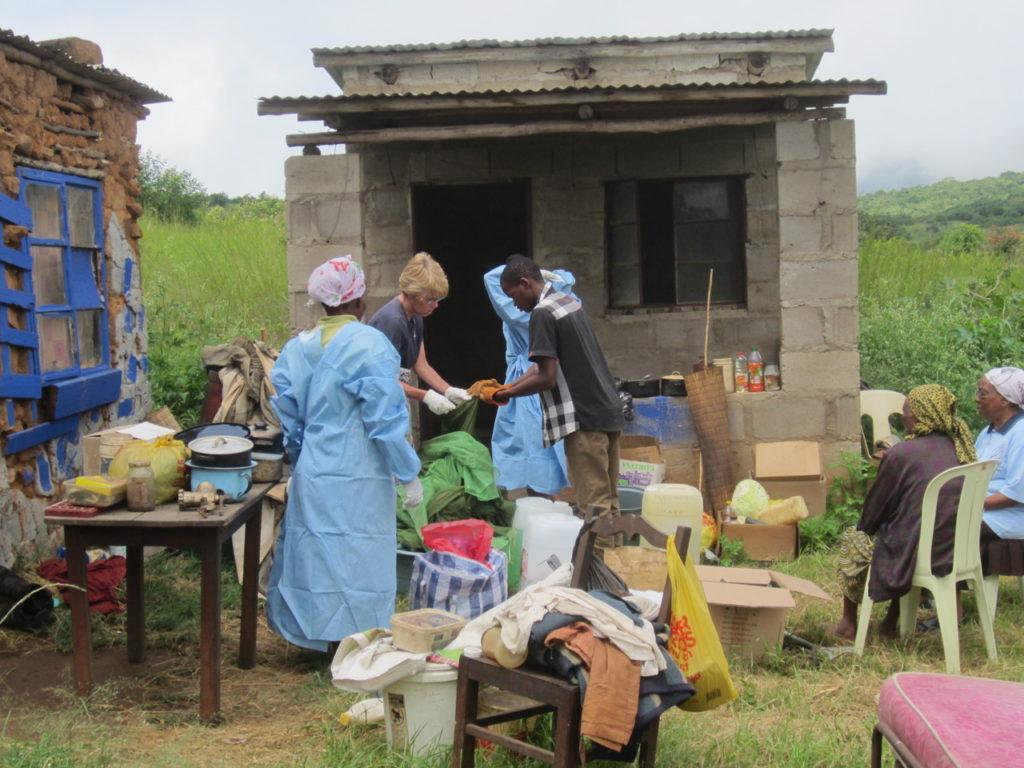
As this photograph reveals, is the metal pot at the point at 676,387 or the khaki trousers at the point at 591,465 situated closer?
the khaki trousers at the point at 591,465

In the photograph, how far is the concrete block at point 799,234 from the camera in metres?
8.41

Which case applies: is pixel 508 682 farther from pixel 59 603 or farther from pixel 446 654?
pixel 59 603

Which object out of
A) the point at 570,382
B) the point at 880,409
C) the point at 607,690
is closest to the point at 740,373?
the point at 880,409

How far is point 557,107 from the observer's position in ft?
27.6

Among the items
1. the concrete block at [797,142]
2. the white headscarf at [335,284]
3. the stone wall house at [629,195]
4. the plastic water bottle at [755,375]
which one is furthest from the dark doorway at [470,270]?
the white headscarf at [335,284]

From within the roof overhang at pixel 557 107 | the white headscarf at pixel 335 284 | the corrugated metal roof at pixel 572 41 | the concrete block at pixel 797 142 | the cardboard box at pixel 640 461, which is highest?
the corrugated metal roof at pixel 572 41

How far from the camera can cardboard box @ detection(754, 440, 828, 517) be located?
834 centimetres

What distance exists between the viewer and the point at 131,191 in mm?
8508

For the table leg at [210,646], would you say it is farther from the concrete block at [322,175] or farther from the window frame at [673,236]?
the window frame at [673,236]

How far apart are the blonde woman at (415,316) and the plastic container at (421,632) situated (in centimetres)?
202

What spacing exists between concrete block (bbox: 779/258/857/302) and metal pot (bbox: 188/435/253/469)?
469cm

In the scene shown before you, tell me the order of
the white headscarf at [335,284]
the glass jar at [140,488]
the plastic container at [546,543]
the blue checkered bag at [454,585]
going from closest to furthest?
the glass jar at [140,488] < the white headscarf at [335,284] < the blue checkered bag at [454,585] < the plastic container at [546,543]

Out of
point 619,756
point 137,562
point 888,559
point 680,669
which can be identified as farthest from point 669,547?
point 137,562

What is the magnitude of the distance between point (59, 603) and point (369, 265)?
415cm
